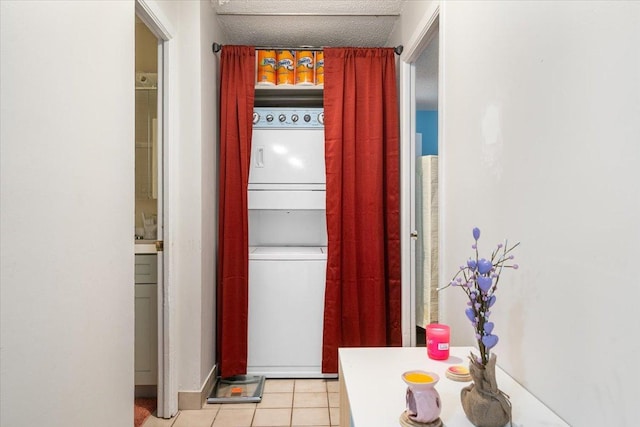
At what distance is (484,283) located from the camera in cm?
84

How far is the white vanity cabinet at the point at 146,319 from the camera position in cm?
228

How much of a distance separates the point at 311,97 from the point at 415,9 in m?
1.12

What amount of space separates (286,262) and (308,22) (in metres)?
Answer: 1.76

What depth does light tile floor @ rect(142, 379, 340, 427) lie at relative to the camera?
2084 mm

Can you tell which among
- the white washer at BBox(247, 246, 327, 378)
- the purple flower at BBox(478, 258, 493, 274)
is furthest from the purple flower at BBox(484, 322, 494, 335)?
the white washer at BBox(247, 246, 327, 378)

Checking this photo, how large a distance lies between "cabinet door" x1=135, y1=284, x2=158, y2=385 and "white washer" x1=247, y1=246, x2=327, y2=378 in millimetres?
618

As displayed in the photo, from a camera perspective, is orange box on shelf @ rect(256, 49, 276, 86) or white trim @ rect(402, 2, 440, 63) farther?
orange box on shelf @ rect(256, 49, 276, 86)

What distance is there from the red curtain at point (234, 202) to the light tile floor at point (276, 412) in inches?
12.6

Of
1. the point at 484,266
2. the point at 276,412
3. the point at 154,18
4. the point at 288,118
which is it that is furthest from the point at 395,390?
the point at 288,118

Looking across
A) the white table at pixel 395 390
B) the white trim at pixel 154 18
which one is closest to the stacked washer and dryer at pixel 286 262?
the white trim at pixel 154 18

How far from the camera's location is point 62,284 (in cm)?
110

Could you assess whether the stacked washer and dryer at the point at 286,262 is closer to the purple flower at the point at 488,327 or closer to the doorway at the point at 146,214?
the doorway at the point at 146,214

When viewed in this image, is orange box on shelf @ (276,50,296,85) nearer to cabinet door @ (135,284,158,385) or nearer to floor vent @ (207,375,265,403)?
cabinet door @ (135,284,158,385)

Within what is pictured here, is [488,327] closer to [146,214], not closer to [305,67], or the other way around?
[305,67]
